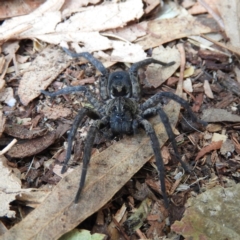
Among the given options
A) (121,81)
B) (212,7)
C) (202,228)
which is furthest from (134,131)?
(212,7)

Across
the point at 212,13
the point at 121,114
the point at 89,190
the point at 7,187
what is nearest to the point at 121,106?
the point at 121,114

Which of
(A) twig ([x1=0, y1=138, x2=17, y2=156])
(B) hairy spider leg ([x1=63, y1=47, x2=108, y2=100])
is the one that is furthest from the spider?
(A) twig ([x1=0, y1=138, x2=17, y2=156])

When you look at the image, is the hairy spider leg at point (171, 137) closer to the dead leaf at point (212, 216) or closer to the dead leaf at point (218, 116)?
the dead leaf at point (212, 216)

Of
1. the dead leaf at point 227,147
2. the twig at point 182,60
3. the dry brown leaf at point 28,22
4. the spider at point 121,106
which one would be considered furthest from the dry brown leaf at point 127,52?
the dead leaf at point 227,147

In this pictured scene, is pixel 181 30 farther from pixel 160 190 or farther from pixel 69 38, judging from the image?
pixel 160 190

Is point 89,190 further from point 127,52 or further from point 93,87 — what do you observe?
point 127,52
